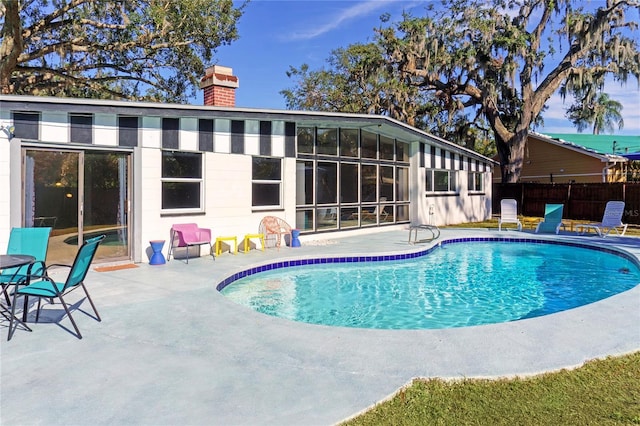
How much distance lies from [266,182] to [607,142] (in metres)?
25.7

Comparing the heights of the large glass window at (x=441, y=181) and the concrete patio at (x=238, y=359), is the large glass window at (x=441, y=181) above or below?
above

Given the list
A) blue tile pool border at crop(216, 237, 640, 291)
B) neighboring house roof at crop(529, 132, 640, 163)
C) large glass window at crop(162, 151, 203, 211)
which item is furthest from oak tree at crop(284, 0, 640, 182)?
large glass window at crop(162, 151, 203, 211)

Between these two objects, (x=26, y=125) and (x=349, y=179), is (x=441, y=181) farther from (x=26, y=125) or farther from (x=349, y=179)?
(x=26, y=125)

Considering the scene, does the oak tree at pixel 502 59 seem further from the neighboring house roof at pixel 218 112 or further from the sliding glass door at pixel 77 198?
the sliding glass door at pixel 77 198

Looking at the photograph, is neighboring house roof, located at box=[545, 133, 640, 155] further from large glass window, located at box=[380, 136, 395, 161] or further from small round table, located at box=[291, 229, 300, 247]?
small round table, located at box=[291, 229, 300, 247]

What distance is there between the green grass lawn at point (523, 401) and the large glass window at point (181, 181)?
Answer: 695cm

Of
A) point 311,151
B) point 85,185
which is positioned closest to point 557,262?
point 311,151

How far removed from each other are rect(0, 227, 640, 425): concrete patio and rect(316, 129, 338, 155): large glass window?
7134 mm

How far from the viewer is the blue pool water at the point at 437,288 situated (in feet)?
19.5

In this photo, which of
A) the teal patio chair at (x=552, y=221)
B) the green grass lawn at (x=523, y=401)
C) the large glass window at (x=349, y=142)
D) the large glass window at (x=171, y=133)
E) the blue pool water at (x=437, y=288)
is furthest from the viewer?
the teal patio chair at (x=552, y=221)

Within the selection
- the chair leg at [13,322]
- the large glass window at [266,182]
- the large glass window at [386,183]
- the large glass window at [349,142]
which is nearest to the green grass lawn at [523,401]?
the chair leg at [13,322]

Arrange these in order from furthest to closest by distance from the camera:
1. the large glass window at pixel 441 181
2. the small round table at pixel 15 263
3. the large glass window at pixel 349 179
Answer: the large glass window at pixel 441 181 → the large glass window at pixel 349 179 → the small round table at pixel 15 263

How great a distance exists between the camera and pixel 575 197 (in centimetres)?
1908

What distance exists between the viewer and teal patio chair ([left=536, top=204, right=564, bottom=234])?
13.5m
